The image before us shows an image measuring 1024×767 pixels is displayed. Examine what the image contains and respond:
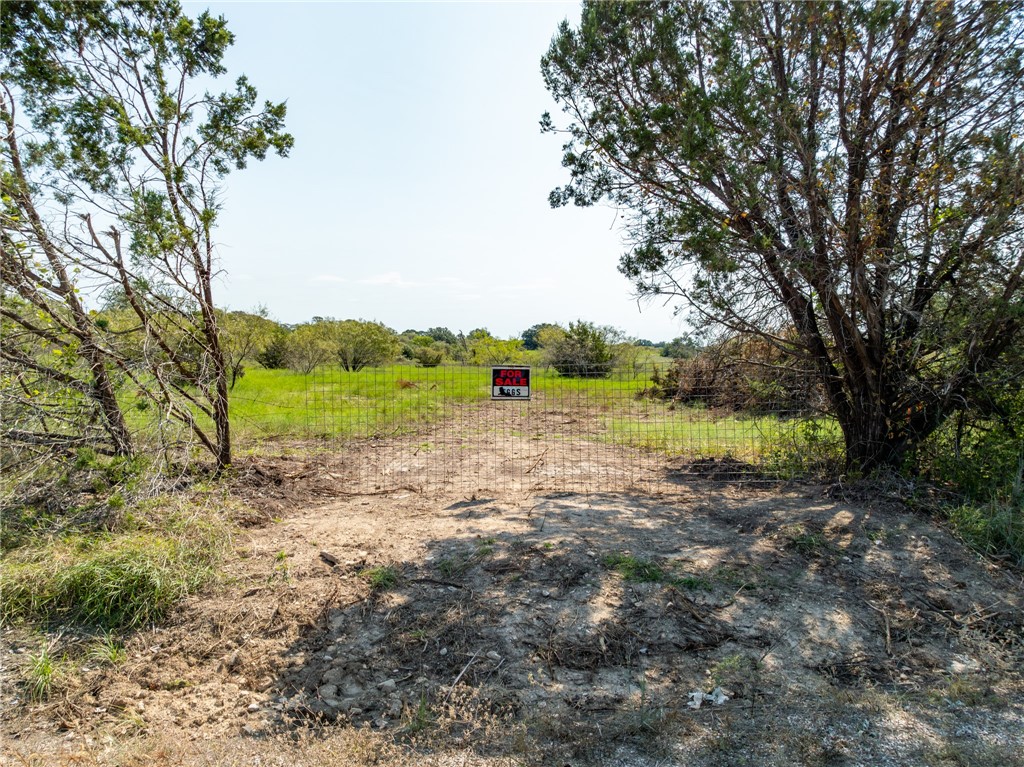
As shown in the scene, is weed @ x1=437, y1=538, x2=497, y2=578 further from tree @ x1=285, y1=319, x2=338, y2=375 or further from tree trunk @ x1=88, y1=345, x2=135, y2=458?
tree @ x1=285, y1=319, x2=338, y2=375

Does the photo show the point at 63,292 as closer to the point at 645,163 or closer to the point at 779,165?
the point at 645,163

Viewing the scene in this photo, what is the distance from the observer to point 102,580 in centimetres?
356

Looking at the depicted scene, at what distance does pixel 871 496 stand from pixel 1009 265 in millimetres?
2470

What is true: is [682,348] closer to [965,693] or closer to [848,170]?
[848,170]

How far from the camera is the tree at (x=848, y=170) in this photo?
4891 mm

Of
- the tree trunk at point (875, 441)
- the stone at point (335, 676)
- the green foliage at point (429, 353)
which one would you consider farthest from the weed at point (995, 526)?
the green foliage at point (429, 353)

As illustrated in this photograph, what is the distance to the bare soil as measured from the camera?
99.6 inches

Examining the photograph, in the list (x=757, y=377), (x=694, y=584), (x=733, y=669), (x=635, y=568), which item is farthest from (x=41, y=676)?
(x=757, y=377)

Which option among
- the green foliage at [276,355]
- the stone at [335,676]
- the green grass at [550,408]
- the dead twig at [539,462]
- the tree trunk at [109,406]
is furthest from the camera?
the green foliage at [276,355]

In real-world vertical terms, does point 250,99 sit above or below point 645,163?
above

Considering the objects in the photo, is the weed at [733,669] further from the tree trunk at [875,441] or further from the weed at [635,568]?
the tree trunk at [875,441]

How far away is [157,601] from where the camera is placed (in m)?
3.54

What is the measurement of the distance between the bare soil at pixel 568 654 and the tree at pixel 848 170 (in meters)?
1.86

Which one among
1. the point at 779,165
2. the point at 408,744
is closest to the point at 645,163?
the point at 779,165
